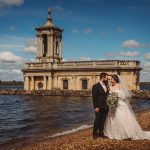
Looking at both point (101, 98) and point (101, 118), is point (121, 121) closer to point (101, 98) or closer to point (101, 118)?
point (101, 118)

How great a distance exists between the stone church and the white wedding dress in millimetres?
38807

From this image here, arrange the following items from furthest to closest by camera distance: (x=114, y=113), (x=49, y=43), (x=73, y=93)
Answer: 1. (x=49, y=43)
2. (x=73, y=93)
3. (x=114, y=113)

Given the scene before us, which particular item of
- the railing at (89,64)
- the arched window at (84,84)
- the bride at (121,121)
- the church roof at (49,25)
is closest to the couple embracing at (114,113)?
the bride at (121,121)

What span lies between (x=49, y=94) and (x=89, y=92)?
6309mm

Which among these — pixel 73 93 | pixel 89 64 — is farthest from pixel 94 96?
pixel 89 64

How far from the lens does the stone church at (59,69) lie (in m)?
50.8

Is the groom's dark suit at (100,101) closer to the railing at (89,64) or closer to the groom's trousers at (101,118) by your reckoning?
the groom's trousers at (101,118)

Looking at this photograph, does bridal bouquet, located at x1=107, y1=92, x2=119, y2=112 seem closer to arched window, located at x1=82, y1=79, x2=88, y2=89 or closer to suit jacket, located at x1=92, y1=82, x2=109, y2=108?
suit jacket, located at x1=92, y1=82, x2=109, y2=108

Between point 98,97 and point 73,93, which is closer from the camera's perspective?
point 98,97

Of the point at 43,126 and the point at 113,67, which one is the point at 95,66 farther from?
the point at 43,126

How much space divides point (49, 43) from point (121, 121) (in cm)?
4639

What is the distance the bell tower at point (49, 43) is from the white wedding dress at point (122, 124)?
45610 millimetres

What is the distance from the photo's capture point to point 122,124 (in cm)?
1145

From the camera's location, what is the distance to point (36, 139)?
50.6 ft
